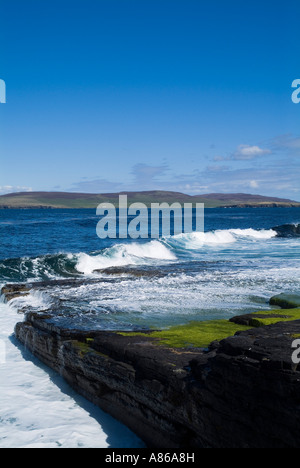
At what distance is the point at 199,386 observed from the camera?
872 centimetres

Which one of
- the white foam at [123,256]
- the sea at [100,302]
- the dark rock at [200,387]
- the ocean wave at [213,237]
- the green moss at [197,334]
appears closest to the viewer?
the dark rock at [200,387]

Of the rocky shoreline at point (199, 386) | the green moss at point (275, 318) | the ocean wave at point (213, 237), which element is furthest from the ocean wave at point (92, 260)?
the rocky shoreline at point (199, 386)

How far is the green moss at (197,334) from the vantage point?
37.4ft

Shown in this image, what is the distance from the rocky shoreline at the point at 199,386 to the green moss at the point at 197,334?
1.20ft

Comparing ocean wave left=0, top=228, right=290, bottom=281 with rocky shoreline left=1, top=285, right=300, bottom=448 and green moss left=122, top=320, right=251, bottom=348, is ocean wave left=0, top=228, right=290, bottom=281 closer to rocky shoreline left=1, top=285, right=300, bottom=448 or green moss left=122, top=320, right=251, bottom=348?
green moss left=122, top=320, right=251, bottom=348

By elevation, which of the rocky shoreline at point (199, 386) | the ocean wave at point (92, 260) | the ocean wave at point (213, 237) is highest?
the ocean wave at point (213, 237)

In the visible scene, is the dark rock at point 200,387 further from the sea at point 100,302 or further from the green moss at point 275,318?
the green moss at point 275,318

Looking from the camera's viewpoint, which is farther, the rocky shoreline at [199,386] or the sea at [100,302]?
the sea at [100,302]

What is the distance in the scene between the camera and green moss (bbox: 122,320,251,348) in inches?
448

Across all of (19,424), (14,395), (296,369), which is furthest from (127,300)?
(296,369)

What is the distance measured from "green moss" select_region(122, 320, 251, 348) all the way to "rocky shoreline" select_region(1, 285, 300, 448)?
37cm

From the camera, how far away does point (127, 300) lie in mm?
19750

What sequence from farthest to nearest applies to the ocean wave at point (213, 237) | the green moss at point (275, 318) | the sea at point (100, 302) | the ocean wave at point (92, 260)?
the ocean wave at point (213, 237) < the ocean wave at point (92, 260) < the green moss at point (275, 318) < the sea at point (100, 302)

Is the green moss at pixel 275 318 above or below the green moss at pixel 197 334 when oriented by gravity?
above
